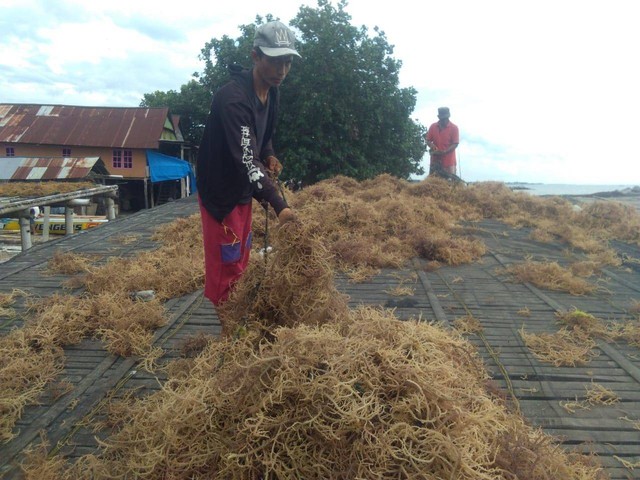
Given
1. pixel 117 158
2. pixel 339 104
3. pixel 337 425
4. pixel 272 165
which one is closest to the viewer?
pixel 337 425

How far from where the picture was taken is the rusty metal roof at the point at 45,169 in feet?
48.3

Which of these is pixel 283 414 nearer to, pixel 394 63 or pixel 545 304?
pixel 545 304

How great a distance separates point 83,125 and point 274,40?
26.6 metres

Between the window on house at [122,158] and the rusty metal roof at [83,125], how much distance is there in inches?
26.2

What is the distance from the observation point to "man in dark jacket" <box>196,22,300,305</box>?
8.58 feet

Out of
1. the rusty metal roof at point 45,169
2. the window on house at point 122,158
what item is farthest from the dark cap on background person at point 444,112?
the window on house at point 122,158

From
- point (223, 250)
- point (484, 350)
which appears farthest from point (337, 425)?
point (484, 350)

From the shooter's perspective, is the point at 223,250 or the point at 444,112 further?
the point at 444,112

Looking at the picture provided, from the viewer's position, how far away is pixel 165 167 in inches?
1050

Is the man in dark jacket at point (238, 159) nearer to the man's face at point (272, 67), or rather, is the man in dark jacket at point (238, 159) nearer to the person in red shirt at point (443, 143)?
the man's face at point (272, 67)

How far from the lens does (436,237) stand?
627 centimetres

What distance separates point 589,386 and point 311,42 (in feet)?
57.8

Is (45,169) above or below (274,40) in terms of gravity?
below

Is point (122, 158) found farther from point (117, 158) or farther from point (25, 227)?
point (25, 227)
